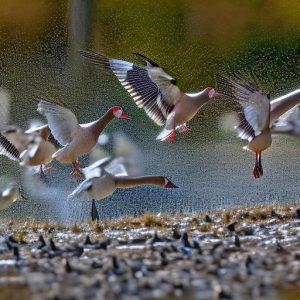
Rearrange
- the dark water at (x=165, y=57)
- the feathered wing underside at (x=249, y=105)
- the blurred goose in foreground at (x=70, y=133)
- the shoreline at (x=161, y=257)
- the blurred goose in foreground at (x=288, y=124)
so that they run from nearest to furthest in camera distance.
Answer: the shoreline at (x=161, y=257)
the feathered wing underside at (x=249, y=105)
the blurred goose in foreground at (x=70, y=133)
the blurred goose in foreground at (x=288, y=124)
the dark water at (x=165, y=57)

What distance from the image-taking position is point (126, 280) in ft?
10.1

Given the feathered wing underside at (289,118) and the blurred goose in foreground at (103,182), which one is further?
the feathered wing underside at (289,118)

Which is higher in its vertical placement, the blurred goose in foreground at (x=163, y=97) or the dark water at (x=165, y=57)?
the dark water at (x=165, y=57)

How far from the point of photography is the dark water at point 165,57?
325 inches

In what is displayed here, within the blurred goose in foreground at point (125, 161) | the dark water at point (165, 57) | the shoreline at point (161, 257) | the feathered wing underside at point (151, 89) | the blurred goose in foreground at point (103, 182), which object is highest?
the dark water at point (165, 57)

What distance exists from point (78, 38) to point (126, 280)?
19.0 ft

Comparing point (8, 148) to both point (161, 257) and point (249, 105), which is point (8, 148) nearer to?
point (249, 105)

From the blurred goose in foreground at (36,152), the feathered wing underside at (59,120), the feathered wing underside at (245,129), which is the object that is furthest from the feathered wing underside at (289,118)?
the blurred goose in foreground at (36,152)

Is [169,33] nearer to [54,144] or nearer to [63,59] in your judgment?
[63,59]

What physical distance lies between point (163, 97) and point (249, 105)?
652 millimetres

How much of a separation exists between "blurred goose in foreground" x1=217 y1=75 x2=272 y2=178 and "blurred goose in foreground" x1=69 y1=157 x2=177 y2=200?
0.51 m

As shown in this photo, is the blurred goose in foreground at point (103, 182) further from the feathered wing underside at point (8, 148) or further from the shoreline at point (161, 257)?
the feathered wing underside at point (8, 148)

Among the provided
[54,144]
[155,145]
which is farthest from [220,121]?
[54,144]

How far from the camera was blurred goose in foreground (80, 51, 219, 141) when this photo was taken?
561cm
